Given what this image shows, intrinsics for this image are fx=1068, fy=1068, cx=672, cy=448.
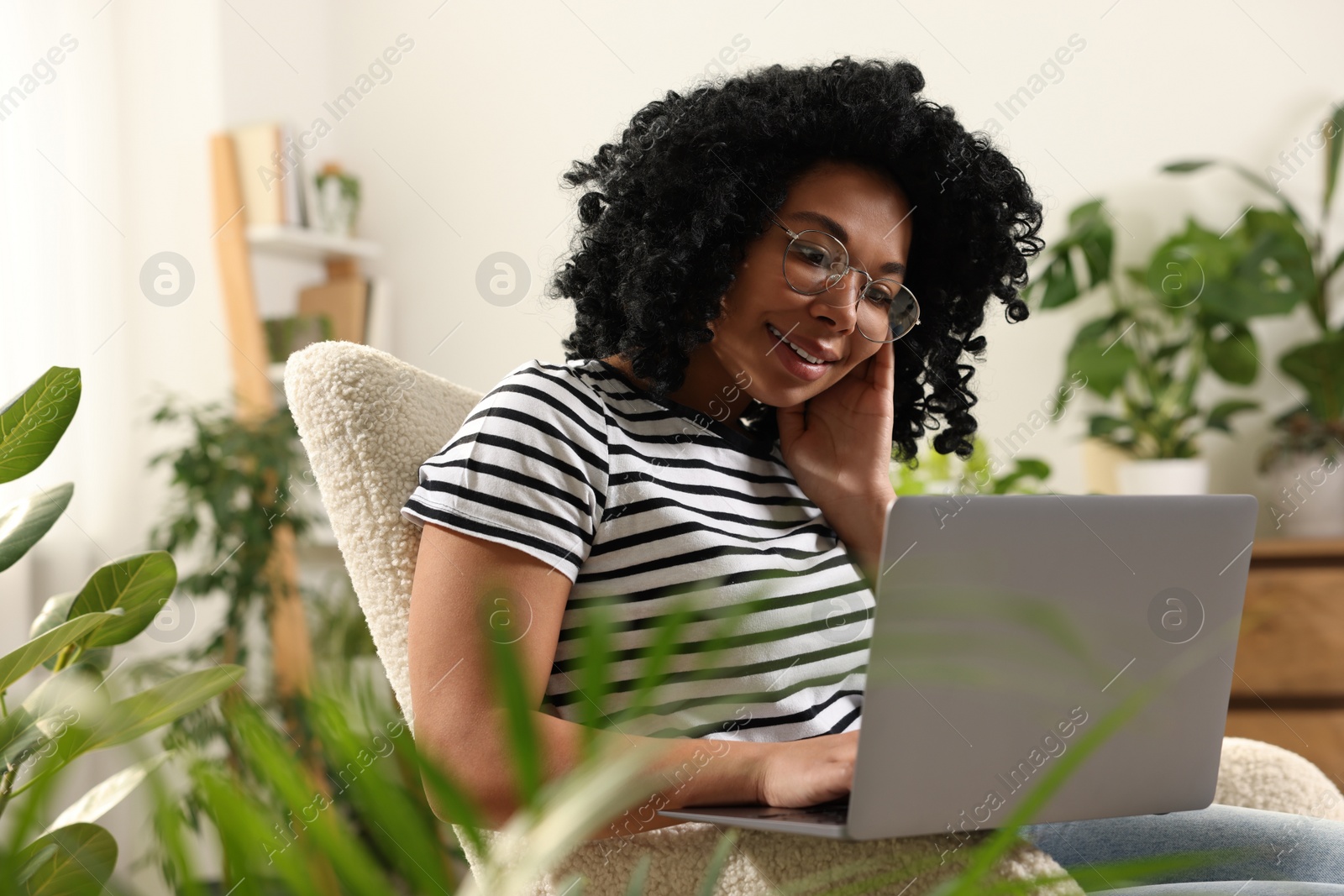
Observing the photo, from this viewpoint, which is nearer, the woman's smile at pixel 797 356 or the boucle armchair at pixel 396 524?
the boucle armchair at pixel 396 524

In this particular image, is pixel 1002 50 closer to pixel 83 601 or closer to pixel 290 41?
pixel 290 41

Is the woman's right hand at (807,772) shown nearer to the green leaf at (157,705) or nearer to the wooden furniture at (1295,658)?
the green leaf at (157,705)

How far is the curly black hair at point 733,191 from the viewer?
3.51 feet

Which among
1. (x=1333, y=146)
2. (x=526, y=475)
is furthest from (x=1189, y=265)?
(x=526, y=475)

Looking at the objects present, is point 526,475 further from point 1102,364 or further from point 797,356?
point 1102,364

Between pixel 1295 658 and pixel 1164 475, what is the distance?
1.49ft

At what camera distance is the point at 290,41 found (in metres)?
2.89

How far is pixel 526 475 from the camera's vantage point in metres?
0.85

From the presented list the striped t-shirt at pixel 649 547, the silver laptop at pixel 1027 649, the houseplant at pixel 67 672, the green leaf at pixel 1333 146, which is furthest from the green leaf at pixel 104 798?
the green leaf at pixel 1333 146

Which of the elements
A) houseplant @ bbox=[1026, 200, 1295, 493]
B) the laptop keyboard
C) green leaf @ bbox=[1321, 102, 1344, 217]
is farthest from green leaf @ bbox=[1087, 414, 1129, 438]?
the laptop keyboard

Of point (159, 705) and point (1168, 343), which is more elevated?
point (1168, 343)

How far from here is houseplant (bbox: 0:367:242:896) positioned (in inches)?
30.5

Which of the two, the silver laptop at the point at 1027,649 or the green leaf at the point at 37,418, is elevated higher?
the silver laptop at the point at 1027,649

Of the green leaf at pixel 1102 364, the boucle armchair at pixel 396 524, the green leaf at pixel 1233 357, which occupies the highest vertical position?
the green leaf at pixel 1233 357
